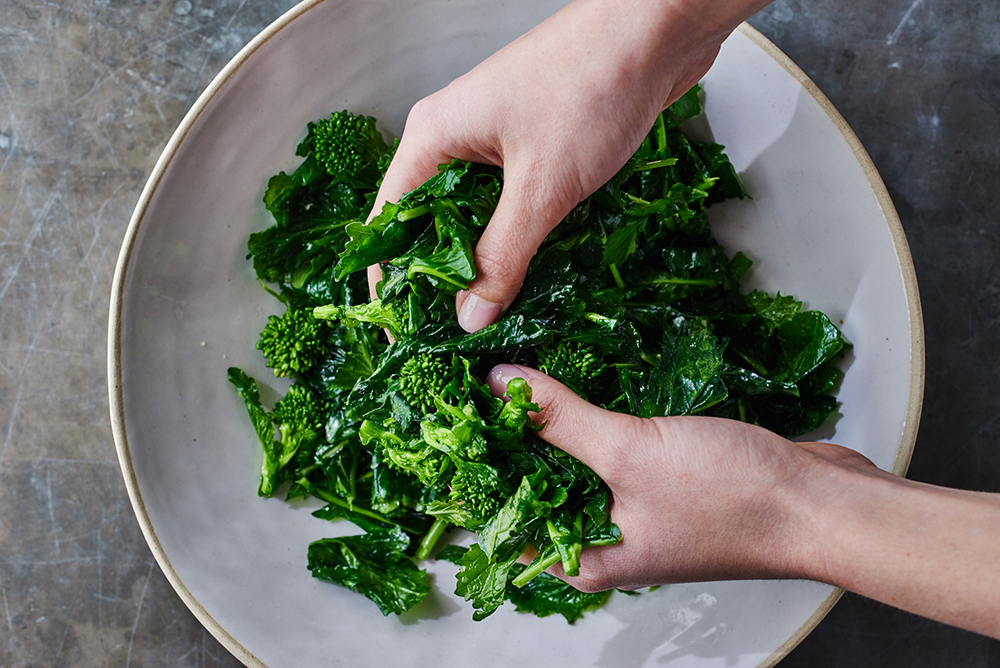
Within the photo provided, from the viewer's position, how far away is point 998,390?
2904 millimetres

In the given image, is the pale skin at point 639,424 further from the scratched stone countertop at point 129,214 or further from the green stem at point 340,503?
the scratched stone countertop at point 129,214

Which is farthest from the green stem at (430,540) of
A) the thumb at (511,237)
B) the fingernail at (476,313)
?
the thumb at (511,237)

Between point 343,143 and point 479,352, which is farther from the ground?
point 343,143

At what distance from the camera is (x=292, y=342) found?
2412 mm

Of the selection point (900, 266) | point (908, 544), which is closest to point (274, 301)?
point (908, 544)

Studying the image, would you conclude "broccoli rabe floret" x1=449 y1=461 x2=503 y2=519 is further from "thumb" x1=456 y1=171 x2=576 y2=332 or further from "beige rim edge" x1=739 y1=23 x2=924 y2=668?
"beige rim edge" x1=739 y1=23 x2=924 y2=668

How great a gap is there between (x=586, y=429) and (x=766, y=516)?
1.66ft

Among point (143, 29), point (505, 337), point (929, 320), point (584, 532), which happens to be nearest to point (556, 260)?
point (505, 337)

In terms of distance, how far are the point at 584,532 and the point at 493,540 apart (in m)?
0.26

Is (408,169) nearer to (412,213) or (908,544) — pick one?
(412,213)

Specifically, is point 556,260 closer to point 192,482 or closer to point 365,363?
point 365,363

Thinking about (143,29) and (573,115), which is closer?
(573,115)

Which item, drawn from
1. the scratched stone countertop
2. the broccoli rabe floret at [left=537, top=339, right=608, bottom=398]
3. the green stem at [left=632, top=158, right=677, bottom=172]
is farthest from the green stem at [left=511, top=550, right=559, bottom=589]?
the scratched stone countertop

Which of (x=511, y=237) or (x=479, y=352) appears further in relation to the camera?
(x=479, y=352)
